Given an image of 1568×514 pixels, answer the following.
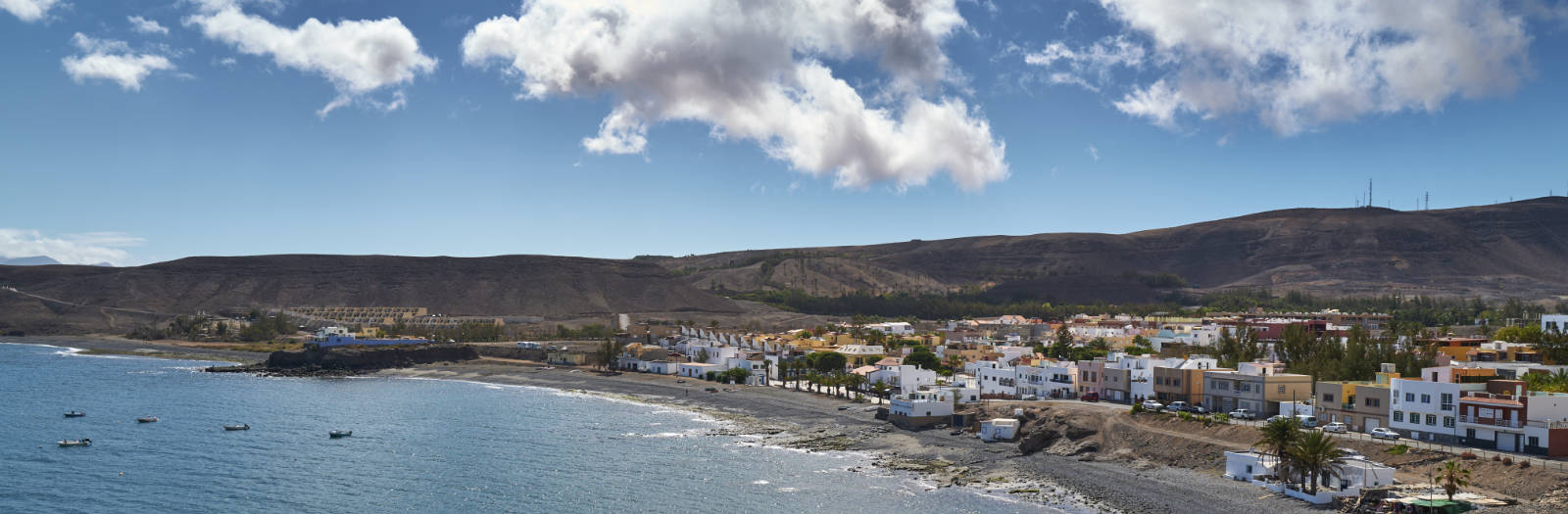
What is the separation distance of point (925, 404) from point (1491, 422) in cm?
3189

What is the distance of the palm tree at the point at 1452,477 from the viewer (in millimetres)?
41125

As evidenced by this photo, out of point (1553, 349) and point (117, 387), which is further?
point (117, 387)

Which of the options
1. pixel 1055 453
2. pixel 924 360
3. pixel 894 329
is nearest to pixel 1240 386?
pixel 1055 453

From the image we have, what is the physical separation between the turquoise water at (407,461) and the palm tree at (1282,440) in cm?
1085

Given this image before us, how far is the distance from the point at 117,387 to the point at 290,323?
84265 mm

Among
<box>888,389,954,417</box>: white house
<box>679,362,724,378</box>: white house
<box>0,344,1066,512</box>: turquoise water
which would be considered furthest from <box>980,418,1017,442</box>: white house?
<box>679,362,724,378</box>: white house

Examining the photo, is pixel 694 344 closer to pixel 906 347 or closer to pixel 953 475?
pixel 906 347

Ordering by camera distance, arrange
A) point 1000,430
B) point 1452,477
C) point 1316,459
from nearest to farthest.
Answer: point 1452,477, point 1316,459, point 1000,430

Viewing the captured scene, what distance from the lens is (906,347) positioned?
115 metres

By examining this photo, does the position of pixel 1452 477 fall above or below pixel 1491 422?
below

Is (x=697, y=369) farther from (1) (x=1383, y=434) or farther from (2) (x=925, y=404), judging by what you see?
(1) (x=1383, y=434)

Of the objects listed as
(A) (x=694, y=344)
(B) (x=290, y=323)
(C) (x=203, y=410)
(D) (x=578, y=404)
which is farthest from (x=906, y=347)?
(B) (x=290, y=323)

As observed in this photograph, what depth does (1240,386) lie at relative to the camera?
66.4 m

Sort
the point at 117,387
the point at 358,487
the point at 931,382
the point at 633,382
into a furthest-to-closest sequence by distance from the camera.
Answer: the point at 633,382 → the point at 117,387 → the point at 931,382 → the point at 358,487
